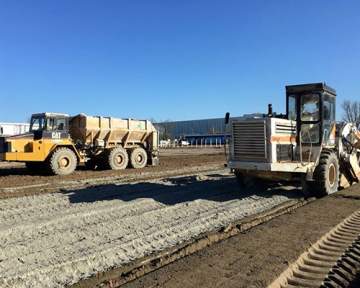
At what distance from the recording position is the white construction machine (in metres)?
10.9

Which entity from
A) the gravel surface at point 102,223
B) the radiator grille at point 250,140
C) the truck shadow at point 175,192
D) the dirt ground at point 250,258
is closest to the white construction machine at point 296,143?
the radiator grille at point 250,140

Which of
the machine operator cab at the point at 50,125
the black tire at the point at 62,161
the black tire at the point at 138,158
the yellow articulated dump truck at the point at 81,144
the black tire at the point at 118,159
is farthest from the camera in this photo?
the black tire at the point at 138,158

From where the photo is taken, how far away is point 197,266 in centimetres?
550

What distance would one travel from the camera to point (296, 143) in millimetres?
11953

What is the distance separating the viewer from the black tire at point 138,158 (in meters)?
21.8

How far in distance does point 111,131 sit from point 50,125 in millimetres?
3181

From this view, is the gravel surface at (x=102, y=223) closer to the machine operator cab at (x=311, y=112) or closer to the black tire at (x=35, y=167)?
the machine operator cab at (x=311, y=112)

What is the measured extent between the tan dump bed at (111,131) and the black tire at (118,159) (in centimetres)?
52

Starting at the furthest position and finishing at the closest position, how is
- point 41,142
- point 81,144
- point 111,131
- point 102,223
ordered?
point 111,131 → point 81,144 → point 41,142 → point 102,223

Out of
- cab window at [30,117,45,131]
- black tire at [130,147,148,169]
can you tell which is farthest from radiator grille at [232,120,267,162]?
black tire at [130,147,148,169]

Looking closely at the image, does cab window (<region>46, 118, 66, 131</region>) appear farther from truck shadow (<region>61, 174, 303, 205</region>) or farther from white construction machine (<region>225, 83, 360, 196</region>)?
white construction machine (<region>225, 83, 360, 196</region>)

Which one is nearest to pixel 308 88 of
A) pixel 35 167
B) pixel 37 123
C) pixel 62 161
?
pixel 62 161

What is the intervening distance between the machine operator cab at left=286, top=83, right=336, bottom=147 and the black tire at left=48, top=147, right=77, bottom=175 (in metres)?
9.77

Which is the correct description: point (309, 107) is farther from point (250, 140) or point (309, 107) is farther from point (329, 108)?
point (250, 140)
